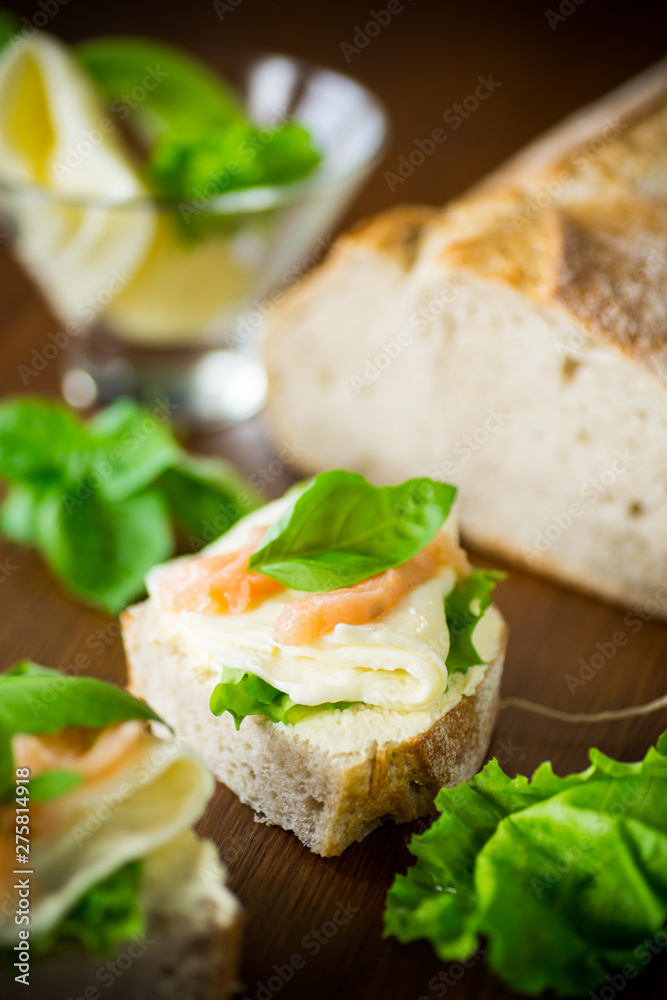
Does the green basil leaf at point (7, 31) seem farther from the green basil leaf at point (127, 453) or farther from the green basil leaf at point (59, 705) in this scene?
the green basil leaf at point (59, 705)

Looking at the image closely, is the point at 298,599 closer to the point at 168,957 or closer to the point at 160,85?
the point at 168,957

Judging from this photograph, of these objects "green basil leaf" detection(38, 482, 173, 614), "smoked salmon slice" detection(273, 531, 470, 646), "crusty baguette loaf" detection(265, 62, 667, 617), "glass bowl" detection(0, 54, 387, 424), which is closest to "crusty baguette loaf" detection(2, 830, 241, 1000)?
"smoked salmon slice" detection(273, 531, 470, 646)

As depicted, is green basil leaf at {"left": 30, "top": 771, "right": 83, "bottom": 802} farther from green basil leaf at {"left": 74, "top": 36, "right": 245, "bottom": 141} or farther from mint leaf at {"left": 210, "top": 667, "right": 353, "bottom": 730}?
green basil leaf at {"left": 74, "top": 36, "right": 245, "bottom": 141}

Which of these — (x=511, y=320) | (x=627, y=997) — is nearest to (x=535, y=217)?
(x=511, y=320)

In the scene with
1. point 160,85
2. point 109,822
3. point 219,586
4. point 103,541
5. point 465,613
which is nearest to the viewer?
point 109,822

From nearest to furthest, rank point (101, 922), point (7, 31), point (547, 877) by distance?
1. point (101, 922)
2. point (547, 877)
3. point (7, 31)

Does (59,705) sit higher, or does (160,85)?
(160,85)

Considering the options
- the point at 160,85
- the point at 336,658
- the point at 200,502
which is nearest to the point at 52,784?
the point at 336,658
